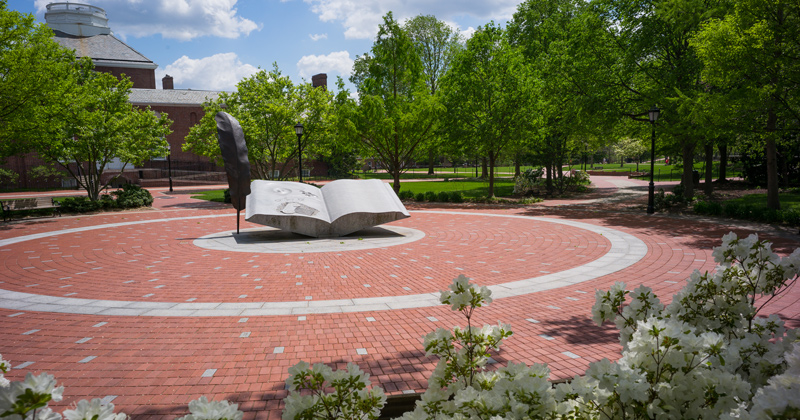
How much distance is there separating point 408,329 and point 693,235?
36.5 ft

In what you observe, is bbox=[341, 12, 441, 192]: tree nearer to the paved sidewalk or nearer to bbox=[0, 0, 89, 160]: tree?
the paved sidewalk

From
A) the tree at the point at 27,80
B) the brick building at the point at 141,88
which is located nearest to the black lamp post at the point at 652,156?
the tree at the point at 27,80

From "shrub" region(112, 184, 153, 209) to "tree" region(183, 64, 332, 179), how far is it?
619cm

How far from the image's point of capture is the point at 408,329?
5.93 m

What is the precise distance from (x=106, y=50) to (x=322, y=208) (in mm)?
64440

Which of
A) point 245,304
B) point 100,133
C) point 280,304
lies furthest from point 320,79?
point 280,304

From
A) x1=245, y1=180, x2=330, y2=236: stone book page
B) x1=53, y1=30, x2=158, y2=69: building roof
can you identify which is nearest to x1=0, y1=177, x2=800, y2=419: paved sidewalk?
x1=245, y1=180, x2=330, y2=236: stone book page

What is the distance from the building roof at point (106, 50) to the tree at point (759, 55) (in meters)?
67.2

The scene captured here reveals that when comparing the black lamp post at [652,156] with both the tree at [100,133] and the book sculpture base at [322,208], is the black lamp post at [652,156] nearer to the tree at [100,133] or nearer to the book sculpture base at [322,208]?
the book sculpture base at [322,208]

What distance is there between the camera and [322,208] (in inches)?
532

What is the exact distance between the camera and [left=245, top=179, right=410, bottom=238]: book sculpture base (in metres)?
12.7

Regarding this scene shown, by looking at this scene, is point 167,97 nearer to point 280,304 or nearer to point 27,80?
point 27,80

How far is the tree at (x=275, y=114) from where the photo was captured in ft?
84.7

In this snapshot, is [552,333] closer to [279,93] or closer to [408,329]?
[408,329]
